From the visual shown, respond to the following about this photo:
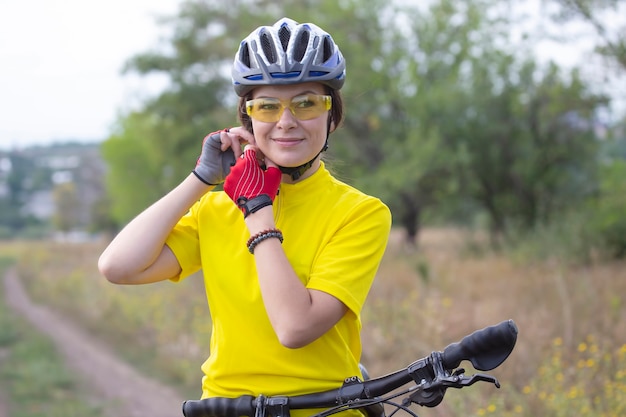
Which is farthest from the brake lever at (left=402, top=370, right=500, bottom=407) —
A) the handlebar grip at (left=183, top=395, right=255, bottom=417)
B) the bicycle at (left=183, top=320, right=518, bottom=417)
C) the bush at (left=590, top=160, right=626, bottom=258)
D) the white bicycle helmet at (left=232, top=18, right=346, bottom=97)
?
the bush at (left=590, top=160, right=626, bottom=258)

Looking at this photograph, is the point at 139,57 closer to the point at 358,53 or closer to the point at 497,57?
the point at 358,53

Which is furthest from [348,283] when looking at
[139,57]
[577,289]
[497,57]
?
[139,57]

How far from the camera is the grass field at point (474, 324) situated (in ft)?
17.8

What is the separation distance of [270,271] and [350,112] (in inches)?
777

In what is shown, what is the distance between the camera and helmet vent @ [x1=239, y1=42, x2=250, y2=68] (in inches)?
95.2

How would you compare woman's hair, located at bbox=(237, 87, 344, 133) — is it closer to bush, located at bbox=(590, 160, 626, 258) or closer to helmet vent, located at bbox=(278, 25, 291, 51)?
helmet vent, located at bbox=(278, 25, 291, 51)

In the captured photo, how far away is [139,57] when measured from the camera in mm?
26672

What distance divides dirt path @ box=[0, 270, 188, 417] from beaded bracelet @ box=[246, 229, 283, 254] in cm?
628

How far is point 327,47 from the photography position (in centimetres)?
244

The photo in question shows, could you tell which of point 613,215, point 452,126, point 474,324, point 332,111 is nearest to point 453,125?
point 452,126

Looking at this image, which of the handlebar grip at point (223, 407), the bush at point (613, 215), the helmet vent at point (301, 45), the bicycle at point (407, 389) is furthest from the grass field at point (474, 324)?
the helmet vent at point (301, 45)

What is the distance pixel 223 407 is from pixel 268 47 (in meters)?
1.13

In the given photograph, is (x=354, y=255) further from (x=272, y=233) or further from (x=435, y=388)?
(x=435, y=388)

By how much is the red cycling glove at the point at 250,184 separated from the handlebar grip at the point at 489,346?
700 mm
